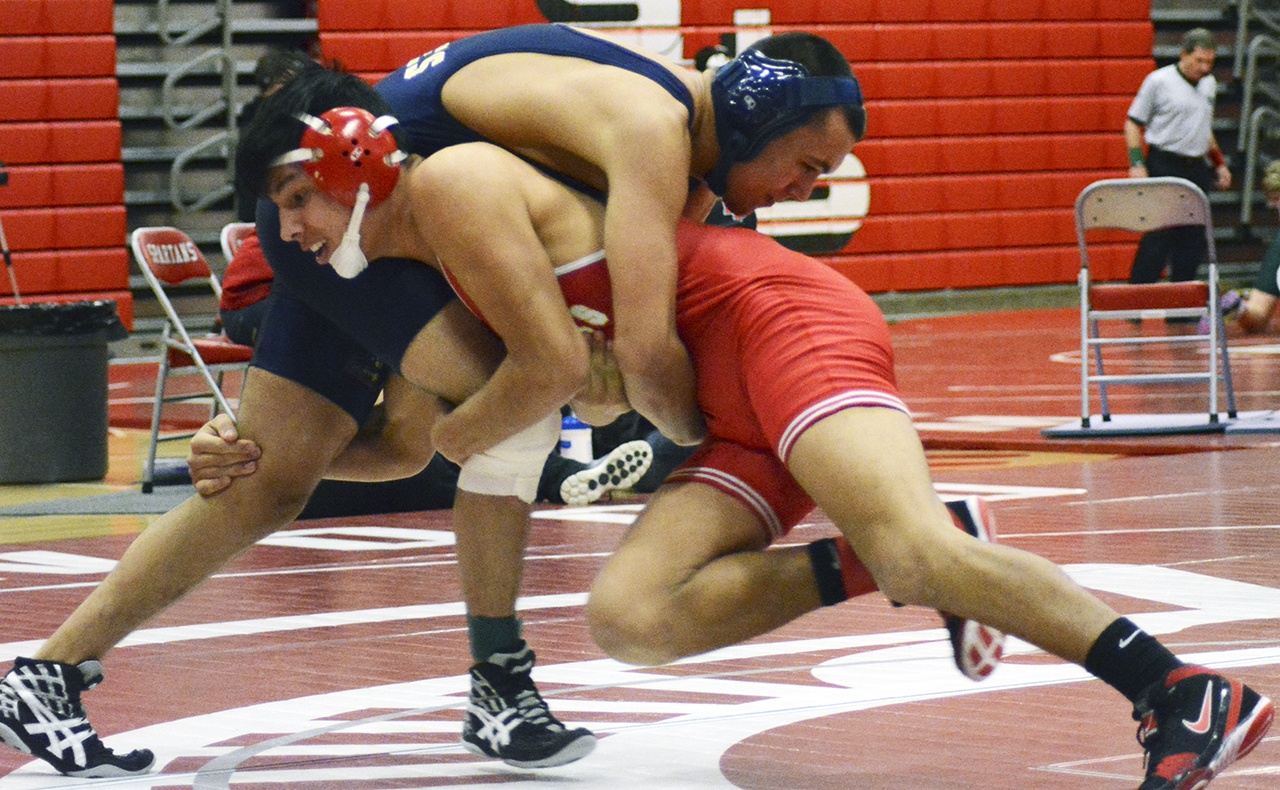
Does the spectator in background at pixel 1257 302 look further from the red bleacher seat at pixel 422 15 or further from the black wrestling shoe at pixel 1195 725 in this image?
the black wrestling shoe at pixel 1195 725

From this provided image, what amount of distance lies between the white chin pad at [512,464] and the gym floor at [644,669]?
1.34 feet

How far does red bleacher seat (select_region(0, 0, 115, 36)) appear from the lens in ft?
39.2

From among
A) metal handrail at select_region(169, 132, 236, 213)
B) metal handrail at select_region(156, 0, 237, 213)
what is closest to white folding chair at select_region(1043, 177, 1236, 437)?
metal handrail at select_region(169, 132, 236, 213)

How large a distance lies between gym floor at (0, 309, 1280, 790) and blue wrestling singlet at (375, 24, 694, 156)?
935 mm

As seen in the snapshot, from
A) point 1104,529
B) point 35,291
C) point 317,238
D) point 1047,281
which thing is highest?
point 317,238

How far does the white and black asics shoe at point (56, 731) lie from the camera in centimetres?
288

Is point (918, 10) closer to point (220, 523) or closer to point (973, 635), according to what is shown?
point (220, 523)

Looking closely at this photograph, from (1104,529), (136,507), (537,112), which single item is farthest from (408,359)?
(136,507)

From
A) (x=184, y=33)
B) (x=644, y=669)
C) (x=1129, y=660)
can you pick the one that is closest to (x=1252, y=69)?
(x=184, y=33)

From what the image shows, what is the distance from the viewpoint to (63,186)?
12.2 m

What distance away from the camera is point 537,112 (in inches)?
112

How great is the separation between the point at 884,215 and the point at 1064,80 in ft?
6.22

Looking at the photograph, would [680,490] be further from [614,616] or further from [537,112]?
[537,112]

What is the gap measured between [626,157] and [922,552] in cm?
68
